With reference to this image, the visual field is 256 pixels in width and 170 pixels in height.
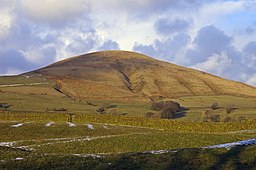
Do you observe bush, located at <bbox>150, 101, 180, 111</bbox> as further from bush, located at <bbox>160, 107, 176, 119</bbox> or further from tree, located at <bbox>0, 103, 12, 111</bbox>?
tree, located at <bbox>0, 103, 12, 111</bbox>

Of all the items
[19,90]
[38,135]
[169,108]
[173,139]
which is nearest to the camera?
[173,139]

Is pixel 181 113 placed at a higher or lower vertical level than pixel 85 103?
lower

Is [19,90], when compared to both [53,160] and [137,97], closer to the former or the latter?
[137,97]

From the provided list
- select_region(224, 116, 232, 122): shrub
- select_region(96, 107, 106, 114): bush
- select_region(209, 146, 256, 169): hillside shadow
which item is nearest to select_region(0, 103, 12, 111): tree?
select_region(96, 107, 106, 114): bush

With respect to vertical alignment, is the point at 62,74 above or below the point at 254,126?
above

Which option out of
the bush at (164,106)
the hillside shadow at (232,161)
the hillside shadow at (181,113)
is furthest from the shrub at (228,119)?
the hillside shadow at (232,161)

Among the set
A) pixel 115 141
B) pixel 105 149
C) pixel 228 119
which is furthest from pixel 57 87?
pixel 105 149

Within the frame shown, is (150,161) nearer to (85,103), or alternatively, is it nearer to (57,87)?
(85,103)

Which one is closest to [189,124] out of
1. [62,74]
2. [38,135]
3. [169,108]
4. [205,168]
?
[38,135]

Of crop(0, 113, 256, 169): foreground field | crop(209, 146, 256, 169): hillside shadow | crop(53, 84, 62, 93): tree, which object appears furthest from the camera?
crop(53, 84, 62, 93): tree

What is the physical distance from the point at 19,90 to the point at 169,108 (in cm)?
5666

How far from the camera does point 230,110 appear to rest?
124438 mm

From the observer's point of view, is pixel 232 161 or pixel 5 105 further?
pixel 5 105

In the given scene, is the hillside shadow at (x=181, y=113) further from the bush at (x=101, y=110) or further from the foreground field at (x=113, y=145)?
the foreground field at (x=113, y=145)
